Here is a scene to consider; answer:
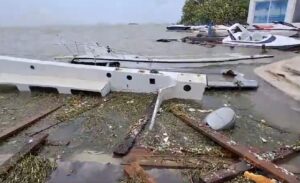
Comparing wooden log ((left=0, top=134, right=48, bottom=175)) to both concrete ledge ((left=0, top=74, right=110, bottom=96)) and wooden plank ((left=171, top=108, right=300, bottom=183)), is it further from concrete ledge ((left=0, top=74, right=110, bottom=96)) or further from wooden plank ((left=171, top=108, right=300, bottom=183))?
wooden plank ((left=171, top=108, right=300, bottom=183))

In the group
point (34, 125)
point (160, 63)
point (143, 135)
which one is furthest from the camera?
point (160, 63)

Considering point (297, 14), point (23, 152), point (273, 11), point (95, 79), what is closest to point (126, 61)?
point (95, 79)

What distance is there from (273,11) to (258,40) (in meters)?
10.1

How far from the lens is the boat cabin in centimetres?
2431

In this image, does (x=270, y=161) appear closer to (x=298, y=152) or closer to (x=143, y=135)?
(x=298, y=152)

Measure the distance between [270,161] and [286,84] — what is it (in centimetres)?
530

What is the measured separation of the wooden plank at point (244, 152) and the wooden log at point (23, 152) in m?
2.61

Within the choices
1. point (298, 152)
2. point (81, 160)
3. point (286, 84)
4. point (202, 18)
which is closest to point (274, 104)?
point (286, 84)

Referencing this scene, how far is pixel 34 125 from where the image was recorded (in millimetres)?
5590

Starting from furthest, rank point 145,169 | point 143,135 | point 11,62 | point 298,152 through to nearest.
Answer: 1. point 11,62
2. point 143,135
3. point 298,152
4. point 145,169

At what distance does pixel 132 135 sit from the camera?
16.6 feet

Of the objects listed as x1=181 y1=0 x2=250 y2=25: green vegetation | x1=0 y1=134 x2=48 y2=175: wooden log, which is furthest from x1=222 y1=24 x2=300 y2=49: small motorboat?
x1=181 y1=0 x2=250 y2=25: green vegetation

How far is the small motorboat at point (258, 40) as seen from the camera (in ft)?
55.2

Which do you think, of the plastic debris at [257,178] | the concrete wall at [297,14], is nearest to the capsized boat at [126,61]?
the plastic debris at [257,178]
